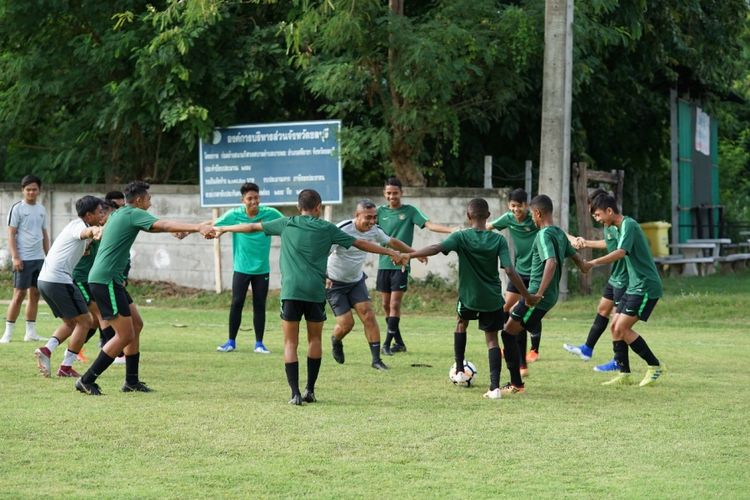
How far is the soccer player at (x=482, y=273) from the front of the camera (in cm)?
1023

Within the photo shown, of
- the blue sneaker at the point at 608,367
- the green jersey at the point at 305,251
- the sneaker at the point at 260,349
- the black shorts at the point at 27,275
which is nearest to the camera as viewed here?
the green jersey at the point at 305,251

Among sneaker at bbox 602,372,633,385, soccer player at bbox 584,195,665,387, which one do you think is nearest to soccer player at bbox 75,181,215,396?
soccer player at bbox 584,195,665,387

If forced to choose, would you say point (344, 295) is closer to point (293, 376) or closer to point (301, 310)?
point (301, 310)

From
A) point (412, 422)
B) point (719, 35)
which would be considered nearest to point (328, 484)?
point (412, 422)

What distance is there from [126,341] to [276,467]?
11.2ft

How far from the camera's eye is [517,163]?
23703 millimetres

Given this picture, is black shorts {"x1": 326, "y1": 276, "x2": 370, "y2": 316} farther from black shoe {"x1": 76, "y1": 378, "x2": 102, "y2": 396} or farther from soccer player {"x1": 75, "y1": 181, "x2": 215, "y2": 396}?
black shoe {"x1": 76, "y1": 378, "x2": 102, "y2": 396}

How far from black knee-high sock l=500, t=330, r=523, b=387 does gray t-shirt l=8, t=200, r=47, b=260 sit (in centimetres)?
688

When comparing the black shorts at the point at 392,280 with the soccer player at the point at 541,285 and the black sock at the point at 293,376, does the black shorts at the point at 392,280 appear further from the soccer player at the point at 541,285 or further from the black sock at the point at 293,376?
the black sock at the point at 293,376

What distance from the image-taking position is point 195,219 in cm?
2208

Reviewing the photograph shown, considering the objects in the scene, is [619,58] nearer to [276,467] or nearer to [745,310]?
[745,310]

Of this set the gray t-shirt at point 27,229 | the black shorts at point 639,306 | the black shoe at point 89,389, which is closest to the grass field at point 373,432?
the black shoe at point 89,389

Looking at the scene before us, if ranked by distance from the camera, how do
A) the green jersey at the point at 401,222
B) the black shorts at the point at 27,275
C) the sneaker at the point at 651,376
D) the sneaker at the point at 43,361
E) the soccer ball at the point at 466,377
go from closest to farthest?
1. the soccer ball at the point at 466,377
2. the sneaker at the point at 651,376
3. the sneaker at the point at 43,361
4. the green jersey at the point at 401,222
5. the black shorts at the point at 27,275

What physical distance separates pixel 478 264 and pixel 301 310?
1582mm
